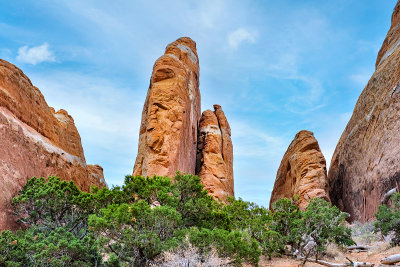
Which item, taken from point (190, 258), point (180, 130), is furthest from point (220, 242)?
point (180, 130)

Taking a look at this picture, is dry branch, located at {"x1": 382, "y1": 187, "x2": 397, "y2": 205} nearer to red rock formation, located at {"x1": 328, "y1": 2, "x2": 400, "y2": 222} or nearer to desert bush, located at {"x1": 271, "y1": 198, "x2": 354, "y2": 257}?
red rock formation, located at {"x1": 328, "y1": 2, "x2": 400, "y2": 222}

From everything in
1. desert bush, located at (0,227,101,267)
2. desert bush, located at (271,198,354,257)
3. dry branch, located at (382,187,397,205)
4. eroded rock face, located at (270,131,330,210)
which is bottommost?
desert bush, located at (0,227,101,267)

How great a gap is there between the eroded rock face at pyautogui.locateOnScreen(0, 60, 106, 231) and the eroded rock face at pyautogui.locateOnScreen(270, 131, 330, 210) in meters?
18.5

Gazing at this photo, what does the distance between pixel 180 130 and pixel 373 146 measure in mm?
15432

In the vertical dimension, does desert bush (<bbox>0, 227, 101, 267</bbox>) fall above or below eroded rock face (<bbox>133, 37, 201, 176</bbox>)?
below

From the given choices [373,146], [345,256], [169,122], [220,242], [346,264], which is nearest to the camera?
[220,242]

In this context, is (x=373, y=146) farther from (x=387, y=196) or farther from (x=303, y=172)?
(x=303, y=172)

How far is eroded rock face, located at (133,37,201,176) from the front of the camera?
29781mm

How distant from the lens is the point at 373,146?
93.1ft

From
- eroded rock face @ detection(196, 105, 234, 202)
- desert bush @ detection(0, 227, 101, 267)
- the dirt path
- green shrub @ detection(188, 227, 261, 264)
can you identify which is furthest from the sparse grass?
desert bush @ detection(0, 227, 101, 267)

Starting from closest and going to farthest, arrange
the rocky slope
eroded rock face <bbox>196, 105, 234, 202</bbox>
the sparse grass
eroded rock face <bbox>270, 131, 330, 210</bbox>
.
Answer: the sparse grass, the rocky slope, eroded rock face <bbox>270, 131, 330, 210</bbox>, eroded rock face <bbox>196, 105, 234, 202</bbox>

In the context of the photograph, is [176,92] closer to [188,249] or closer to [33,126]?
[33,126]

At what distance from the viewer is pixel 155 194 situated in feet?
55.5

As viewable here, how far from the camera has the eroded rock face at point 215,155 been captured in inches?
1539
